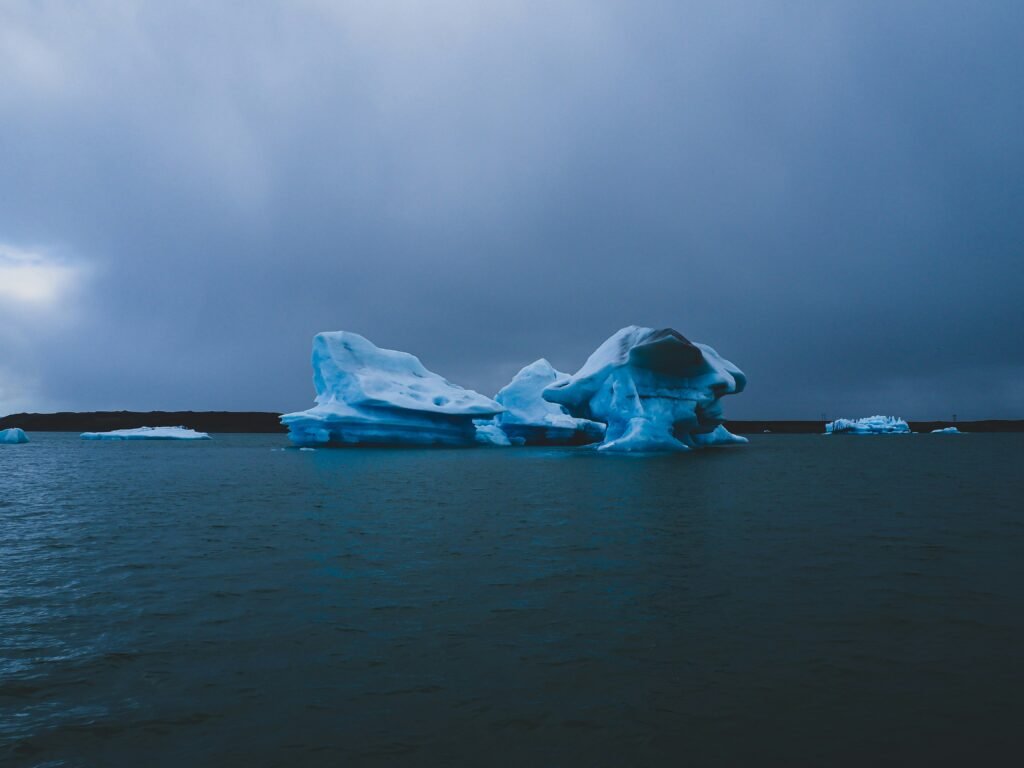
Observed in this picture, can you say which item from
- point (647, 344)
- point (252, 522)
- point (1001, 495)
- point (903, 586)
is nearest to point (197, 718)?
point (903, 586)

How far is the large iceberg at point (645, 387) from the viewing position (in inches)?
1283

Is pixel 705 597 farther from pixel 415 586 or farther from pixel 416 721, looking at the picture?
pixel 416 721

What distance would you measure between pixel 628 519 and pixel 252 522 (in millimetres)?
7658

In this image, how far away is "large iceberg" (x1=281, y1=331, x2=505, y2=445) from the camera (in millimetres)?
38625

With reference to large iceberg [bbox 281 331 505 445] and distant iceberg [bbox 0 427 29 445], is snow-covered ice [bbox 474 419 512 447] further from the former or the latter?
distant iceberg [bbox 0 427 29 445]

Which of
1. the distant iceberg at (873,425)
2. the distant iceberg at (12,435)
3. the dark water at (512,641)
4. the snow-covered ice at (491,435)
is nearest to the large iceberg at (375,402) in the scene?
the snow-covered ice at (491,435)

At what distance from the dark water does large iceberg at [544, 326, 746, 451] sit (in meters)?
20.4

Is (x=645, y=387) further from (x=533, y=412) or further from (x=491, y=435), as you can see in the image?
(x=491, y=435)

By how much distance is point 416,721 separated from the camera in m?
4.03

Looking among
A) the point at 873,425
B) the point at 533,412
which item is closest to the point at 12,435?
the point at 533,412

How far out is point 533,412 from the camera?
53.9 m

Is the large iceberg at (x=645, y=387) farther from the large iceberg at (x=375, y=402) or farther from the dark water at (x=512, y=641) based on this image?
the dark water at (x=512, y=641)

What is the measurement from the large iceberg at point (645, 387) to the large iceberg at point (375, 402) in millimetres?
8116

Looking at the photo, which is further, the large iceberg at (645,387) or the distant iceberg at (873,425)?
the distant iceberg at (873,425)
